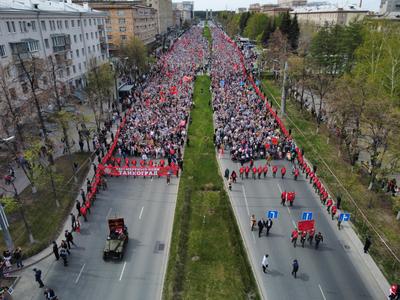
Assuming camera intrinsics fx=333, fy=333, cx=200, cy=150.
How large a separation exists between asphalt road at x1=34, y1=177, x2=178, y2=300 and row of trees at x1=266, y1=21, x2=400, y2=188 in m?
17.0

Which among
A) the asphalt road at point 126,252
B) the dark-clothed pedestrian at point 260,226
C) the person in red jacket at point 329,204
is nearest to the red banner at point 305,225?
the dark-clothed pedestrian at point 260,226

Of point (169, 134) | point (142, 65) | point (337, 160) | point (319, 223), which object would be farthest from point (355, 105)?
point (142, 65)

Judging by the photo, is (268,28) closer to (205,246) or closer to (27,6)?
(27,6)

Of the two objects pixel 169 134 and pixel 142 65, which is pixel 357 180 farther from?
pixel 142 65

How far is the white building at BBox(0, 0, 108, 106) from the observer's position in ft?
126

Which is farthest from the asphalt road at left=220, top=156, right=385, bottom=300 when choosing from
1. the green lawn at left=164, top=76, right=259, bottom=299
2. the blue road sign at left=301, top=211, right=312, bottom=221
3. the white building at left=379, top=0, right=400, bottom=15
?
the white building at left=379, top=0, right=400, bottom=15

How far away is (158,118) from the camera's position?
135 feet

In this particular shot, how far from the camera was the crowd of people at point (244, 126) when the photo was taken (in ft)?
109

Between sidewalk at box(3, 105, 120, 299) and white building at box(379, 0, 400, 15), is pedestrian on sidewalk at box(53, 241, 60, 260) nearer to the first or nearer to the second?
sidewalk at box(3, 105, 120, 299)

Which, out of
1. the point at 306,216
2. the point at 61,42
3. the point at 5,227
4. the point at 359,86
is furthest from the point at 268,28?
the point at 5,227

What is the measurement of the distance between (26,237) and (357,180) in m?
26.0

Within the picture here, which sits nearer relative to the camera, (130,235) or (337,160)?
(130,235)

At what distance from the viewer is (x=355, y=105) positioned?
30.2 m

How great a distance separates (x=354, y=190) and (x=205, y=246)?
14.1 metres
